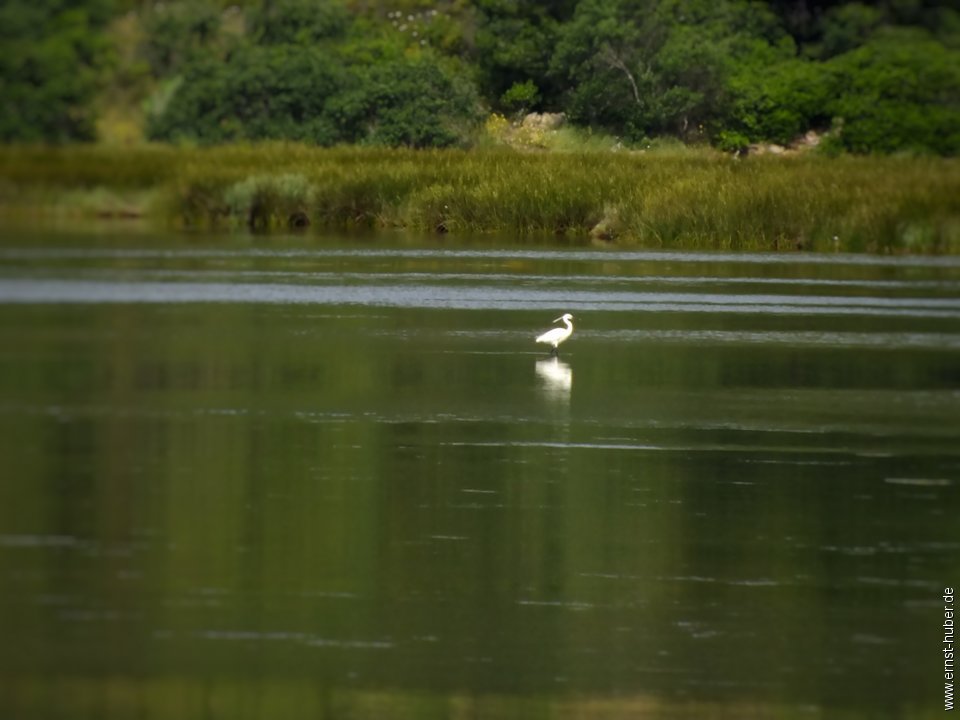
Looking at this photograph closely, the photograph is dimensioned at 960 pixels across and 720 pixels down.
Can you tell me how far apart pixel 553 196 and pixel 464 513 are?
904 inches

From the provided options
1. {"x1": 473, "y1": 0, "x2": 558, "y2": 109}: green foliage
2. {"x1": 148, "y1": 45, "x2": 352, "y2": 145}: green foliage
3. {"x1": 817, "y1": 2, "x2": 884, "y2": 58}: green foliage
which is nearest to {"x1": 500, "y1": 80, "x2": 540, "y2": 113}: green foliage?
{"x1": 473, "y1": 0, "x2": 558, "y2": 109}: green foliage

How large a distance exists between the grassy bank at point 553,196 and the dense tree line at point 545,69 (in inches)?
103

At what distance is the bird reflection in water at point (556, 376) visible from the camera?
15800mm

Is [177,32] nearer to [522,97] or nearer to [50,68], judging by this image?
[522,97]

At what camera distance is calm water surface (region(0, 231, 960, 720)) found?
316 inches

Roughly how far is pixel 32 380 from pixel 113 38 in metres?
21.6

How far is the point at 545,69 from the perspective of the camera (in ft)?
135

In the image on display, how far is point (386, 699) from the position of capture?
7688 mm

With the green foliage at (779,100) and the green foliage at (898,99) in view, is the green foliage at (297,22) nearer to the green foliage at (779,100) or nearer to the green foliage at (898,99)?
the green foliage at (779,100)

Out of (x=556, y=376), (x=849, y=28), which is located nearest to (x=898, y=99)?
(x=849, y=28)

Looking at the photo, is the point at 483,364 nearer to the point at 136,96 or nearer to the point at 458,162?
the point at 458,162

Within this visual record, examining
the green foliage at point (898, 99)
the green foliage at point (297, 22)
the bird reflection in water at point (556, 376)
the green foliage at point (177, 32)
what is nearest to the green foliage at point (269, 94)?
the green foliage at point (177, 32)

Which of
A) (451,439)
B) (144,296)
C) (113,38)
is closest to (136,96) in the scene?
(113,38)

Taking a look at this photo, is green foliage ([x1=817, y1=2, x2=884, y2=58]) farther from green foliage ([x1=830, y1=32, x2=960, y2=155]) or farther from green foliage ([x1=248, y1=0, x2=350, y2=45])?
green foliage ([x1=248, y1=0, x2=350, y2=45])
